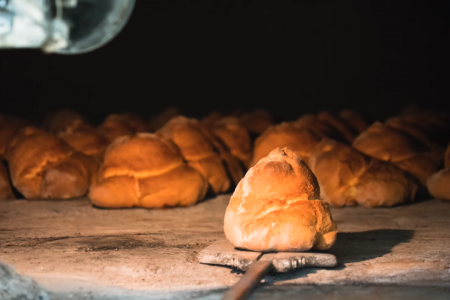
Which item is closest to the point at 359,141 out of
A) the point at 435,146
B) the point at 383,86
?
the point at 435,146

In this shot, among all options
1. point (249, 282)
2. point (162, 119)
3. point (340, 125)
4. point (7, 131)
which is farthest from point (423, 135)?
point (7, 131)

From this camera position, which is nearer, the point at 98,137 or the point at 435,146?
the point at 435,146

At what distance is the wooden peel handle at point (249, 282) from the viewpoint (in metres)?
2.61

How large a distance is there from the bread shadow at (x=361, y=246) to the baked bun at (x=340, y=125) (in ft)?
11.2

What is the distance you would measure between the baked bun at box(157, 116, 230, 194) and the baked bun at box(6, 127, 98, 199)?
0.90 meters

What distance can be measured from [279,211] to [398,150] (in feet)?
10.1

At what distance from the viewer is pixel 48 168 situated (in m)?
5.96

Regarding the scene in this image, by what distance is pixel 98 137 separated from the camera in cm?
687

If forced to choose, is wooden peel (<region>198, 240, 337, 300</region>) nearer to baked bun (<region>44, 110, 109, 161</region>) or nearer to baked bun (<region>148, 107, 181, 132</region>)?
baked bun (<region>44, 110, 109, 161</region>)

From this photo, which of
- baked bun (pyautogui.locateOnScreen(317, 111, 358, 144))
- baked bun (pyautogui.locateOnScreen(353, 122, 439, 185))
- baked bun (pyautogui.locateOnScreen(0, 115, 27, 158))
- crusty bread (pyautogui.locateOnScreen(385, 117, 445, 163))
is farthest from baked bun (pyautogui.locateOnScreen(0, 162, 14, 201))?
crusty bread (pyautogui.locateOnScreen(385, 117, 445, 163))

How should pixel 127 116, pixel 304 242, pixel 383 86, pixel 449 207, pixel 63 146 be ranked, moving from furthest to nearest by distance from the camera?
pixel 383 86
pixel 127 116
pixel 63 146
pixel 449 207
pixel 304 242

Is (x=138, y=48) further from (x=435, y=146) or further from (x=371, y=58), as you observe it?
(x=435, y=146)

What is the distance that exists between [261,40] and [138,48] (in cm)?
242

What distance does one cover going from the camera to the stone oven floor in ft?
9.56
